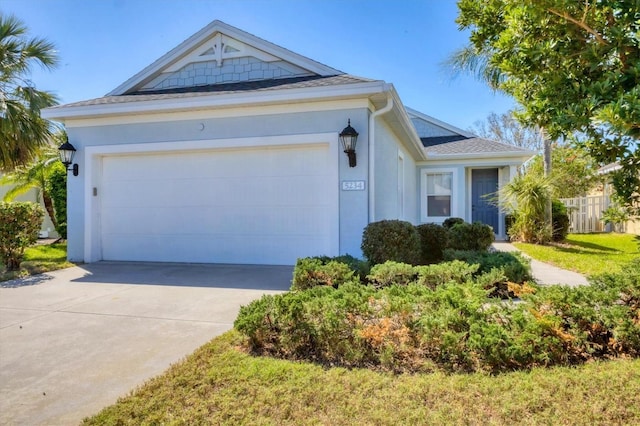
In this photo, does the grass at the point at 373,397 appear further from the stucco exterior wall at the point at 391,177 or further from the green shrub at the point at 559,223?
the green shrub at the point at 559,223

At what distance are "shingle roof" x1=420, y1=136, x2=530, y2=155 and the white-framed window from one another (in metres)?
0.76

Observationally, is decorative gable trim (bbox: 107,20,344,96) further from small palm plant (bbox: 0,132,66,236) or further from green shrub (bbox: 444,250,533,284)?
small palm plant (bbox: 0,132,66,236)

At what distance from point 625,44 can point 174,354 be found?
442cm

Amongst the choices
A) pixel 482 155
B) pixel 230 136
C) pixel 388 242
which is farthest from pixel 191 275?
pixel 482 155

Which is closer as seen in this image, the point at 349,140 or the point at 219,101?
the point at 349,140

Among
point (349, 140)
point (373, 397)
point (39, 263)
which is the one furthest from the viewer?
point (39, 263)

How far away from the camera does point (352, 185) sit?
7.14 meters

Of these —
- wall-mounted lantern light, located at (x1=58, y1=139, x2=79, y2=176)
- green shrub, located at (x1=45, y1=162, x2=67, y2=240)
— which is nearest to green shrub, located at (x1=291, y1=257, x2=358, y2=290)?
wall-mounted lantern light, located at (x1=58, y1=139, x2=79, y2=176)

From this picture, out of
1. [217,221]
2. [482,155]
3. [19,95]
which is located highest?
[19,95]

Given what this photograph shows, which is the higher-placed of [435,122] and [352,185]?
[435,122]

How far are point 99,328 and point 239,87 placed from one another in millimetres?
5584

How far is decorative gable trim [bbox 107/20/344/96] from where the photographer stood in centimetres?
848

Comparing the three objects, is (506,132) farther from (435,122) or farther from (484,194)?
(484,194)

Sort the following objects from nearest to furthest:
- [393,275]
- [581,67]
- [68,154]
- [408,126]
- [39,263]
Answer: [581,67] → [393,275] → [39,263] → [68,154] → [408,126]
